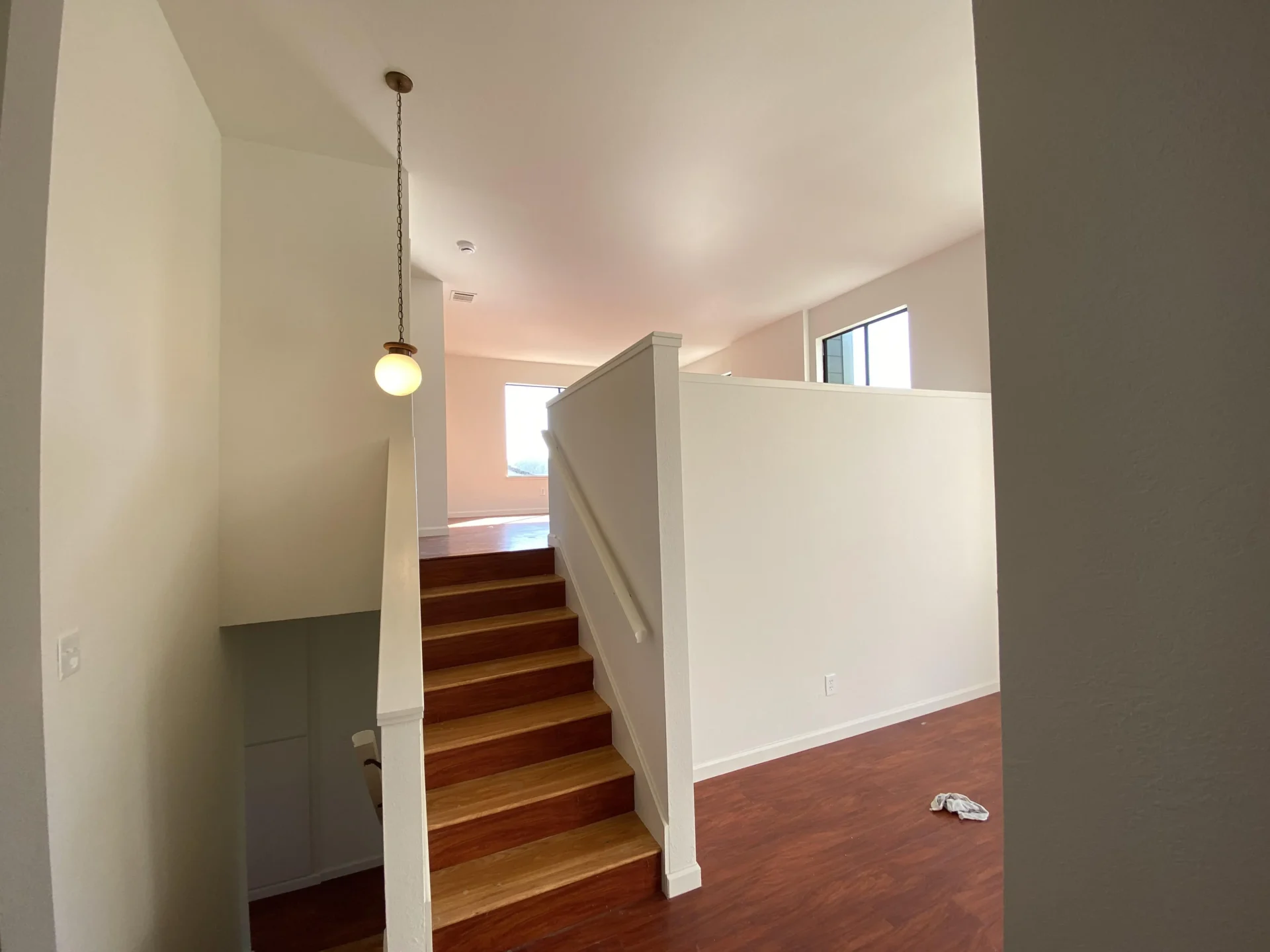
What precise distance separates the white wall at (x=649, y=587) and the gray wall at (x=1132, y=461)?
4.49 feet

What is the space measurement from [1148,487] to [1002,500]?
177mm

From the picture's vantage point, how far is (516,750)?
7.67 feet

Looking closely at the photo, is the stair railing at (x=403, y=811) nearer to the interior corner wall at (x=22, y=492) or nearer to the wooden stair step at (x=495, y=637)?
the interior corner wall at (x=22, y=492)

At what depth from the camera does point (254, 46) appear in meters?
2.19

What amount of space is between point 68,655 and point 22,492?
450 millimetres

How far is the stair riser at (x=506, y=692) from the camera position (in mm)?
2430

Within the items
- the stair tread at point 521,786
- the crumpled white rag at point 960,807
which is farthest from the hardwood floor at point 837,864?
the stair tread at point 521,786

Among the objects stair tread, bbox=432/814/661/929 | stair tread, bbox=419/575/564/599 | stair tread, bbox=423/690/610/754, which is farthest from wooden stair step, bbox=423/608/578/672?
stair tread, bbox=432/814/661/929

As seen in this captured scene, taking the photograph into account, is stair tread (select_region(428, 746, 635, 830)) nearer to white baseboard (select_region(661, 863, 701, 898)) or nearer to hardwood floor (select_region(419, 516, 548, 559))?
white baseboard (select_region(661, 863, 701, 898))

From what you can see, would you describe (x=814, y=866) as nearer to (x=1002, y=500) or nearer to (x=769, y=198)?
(x=1002, y=500)

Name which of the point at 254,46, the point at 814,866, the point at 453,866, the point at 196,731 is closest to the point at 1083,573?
the point at 814,866

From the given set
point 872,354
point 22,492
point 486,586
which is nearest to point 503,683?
point 486,586

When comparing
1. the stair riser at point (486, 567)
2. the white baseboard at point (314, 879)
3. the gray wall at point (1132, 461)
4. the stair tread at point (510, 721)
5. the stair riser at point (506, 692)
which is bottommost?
the white baseboard at point (314, 879)

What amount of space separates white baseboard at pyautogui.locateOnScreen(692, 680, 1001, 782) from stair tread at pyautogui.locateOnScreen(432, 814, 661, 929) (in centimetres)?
50
